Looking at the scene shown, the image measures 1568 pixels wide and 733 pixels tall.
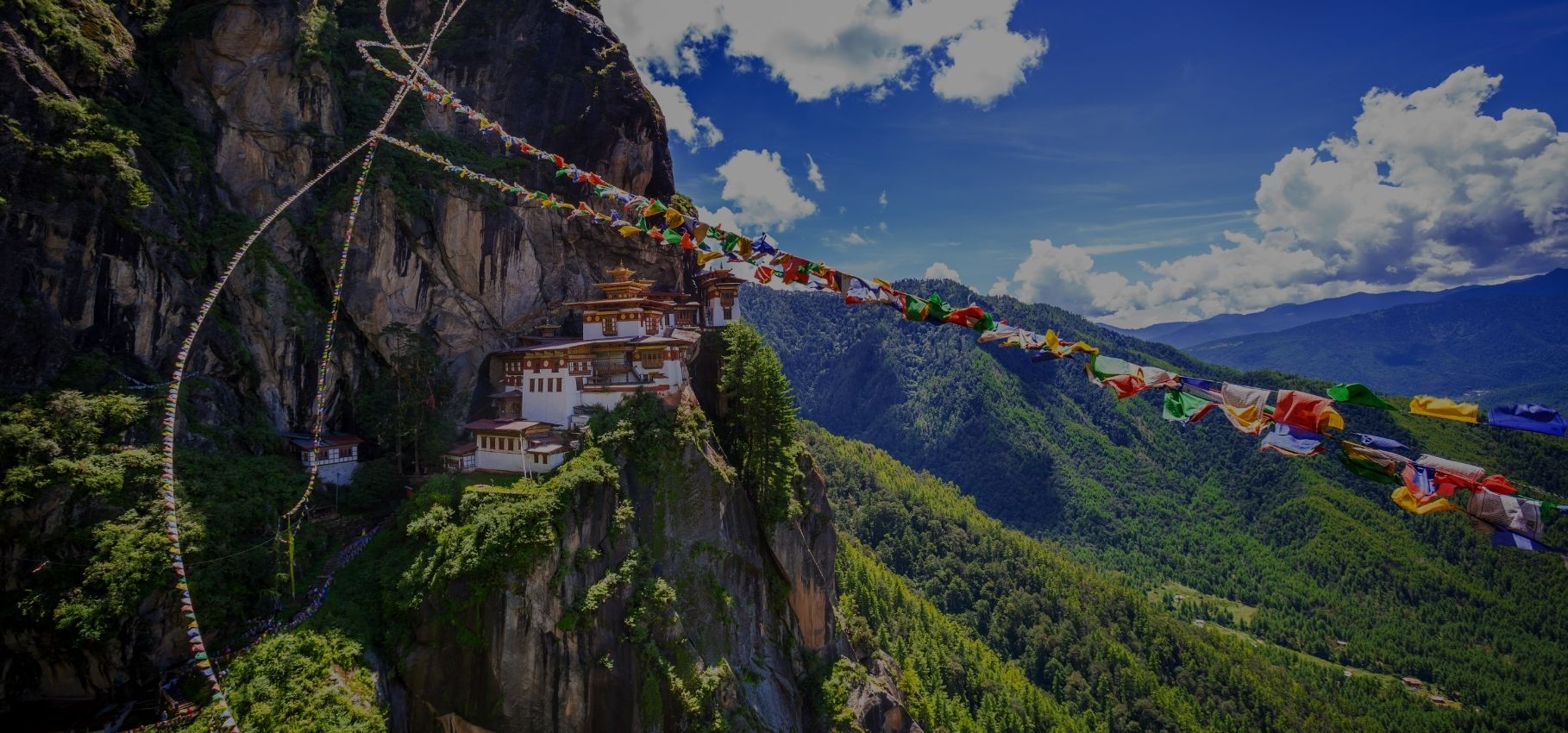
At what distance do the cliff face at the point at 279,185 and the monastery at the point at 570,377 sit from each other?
4.90 meters

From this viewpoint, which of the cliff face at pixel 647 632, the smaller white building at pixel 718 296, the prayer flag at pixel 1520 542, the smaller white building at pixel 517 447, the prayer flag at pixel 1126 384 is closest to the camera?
the prayer flag at pixel 1520 542

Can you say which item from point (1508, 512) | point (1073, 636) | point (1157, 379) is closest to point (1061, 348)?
point (1157, 379)

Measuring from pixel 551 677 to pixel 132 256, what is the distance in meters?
25.4

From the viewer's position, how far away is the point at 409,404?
3569cm

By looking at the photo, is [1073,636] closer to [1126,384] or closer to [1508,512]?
[1126,384]

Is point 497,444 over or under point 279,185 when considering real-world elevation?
under

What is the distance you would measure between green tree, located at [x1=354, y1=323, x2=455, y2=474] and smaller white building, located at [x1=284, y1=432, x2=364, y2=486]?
177cm

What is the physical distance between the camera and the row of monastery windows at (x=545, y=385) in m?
35.9

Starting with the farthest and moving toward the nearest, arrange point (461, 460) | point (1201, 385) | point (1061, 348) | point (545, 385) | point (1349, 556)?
point (1349, 556), point (545, 385), point (461, 460), point (1061, 348), point (1201, 385)

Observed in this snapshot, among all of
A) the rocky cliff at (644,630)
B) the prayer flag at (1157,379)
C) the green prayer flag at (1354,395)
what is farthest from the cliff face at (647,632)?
the green prayer flag at (1354,395)

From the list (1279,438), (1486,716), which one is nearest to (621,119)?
(1279,438)

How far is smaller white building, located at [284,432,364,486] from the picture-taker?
32.9 m

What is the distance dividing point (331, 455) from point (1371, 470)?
130 feet

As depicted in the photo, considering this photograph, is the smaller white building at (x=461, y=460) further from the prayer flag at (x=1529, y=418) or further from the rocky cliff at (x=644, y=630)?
the prayer flag at (x=1529, y=418)
